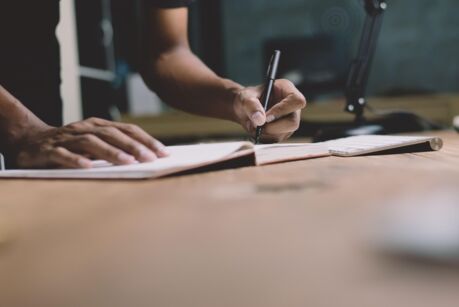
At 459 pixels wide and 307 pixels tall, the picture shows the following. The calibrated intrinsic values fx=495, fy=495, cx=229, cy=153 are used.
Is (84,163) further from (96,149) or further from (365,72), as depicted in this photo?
(365,72)

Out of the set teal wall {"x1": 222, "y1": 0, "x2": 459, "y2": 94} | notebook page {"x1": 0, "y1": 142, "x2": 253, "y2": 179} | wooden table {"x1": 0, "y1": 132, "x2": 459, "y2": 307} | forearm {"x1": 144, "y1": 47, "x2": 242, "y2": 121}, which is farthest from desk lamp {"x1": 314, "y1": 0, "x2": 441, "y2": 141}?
teal wall {"x1": 222, "y1": 0, "x2": 459, "y2": 94}

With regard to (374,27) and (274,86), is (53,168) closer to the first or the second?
(274,86)

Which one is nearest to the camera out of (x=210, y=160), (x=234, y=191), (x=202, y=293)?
(x=202, y=293)

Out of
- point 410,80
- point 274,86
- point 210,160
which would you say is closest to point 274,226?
point 210,160

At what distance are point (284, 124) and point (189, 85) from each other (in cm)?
48

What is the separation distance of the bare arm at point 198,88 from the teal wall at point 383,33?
2.74m

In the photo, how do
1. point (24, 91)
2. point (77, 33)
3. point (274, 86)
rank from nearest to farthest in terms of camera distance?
point (274, 86) → point (24, 91) → point (77, 33)

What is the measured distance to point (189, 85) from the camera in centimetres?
130

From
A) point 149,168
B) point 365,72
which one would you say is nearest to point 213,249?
point 149,168

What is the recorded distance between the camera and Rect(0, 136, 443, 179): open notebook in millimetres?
515

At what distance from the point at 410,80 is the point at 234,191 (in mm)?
3825

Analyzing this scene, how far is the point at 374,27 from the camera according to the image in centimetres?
131

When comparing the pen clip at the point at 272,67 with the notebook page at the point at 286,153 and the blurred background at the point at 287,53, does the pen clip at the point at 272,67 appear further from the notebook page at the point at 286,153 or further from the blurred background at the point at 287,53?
the blurred background at the point at 287,53

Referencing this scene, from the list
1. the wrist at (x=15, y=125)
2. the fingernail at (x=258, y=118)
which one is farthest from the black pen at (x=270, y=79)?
the wrist at (x=15, y=125)
